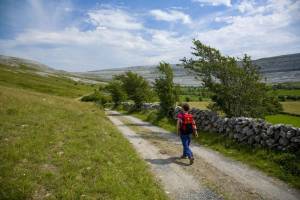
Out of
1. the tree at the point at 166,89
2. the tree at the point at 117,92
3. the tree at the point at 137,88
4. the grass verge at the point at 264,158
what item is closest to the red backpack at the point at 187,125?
the grass verge at the point at 264,158

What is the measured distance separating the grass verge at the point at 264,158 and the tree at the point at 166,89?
55.2 ft

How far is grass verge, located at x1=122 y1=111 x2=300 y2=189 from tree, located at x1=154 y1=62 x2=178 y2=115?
16.8 meters

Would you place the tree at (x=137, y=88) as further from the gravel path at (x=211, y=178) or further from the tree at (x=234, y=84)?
the gravel path at (x=211, y=178)

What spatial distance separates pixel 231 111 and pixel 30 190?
65.3ft

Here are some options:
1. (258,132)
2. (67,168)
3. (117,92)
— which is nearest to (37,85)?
(117,92)

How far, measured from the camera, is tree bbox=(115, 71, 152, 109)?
56963 mm

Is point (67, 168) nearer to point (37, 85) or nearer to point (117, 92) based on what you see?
point (117, 92)

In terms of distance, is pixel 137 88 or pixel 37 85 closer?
pixel 137 88

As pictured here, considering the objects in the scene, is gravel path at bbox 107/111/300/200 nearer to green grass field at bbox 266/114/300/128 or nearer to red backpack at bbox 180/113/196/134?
red backpack at bbox 180/113/196/134

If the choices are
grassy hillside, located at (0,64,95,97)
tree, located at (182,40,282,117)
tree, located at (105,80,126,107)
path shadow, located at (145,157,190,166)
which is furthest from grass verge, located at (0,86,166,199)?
grassy hillside, located at (0,64,95,97)

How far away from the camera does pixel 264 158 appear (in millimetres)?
14836

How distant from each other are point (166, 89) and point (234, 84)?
45.9ft

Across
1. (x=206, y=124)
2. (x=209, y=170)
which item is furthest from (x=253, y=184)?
(x=206, y=124)

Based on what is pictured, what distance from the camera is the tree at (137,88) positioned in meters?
57.0
